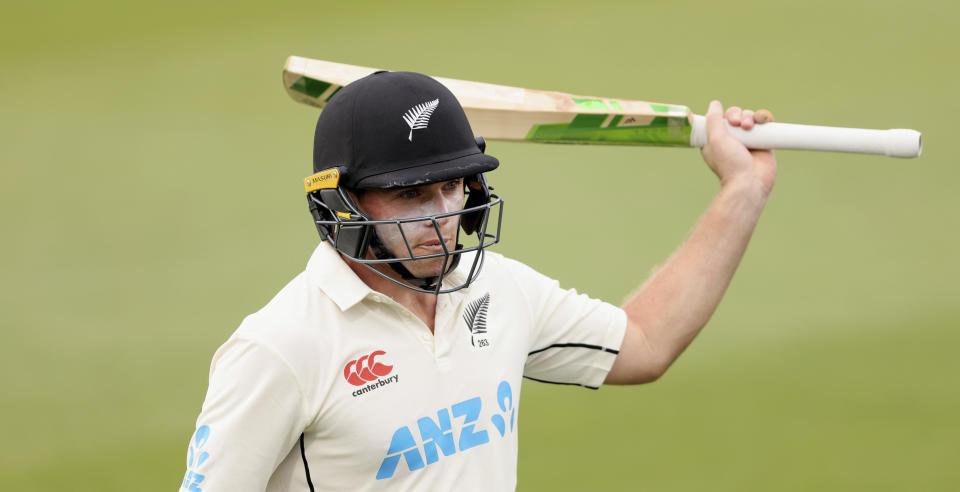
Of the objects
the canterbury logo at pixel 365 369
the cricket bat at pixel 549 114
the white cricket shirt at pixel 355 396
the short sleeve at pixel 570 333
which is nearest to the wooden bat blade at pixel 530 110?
the cricket bat at pixel 549 114

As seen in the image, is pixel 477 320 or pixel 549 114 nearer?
pixel 477 320

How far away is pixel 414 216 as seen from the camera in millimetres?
1754

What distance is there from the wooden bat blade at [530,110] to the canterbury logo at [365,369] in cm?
78

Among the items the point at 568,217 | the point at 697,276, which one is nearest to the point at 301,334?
the point at 697,276

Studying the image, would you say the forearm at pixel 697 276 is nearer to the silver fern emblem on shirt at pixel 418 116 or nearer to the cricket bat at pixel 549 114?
the cricket bat at pixel 549 114

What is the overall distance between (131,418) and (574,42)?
2508 mm

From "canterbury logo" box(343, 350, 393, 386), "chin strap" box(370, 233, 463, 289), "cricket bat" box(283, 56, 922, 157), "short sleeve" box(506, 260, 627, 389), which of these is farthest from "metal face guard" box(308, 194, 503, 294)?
"cricket bat" box(283, 56, 922, 157)

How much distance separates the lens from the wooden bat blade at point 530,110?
2314 millimetres

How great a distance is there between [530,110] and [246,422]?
102 cm

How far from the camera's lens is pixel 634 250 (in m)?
4.34

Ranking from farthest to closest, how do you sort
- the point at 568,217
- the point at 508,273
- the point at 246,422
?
the point at 568,217, the point at 508,273, the point at 246,422

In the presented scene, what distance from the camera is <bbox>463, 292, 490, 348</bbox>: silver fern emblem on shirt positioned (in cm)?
187

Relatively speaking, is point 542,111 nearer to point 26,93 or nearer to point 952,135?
point 952,135

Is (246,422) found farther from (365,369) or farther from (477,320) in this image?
(477,320)
